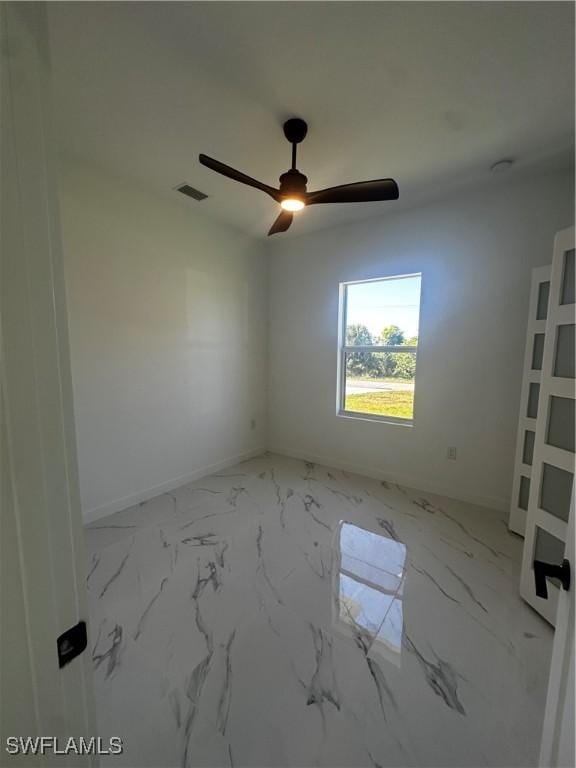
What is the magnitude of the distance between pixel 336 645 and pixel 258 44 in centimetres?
281

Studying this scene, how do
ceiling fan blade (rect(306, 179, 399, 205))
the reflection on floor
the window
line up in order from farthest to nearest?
the window → ceiling fan blade (rect(306, 179, 399, 205)) → the reflection on floor

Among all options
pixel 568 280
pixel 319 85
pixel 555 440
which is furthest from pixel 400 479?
pixel 319 85

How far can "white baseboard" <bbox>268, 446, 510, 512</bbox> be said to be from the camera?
111 inches

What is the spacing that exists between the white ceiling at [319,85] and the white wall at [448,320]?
41 centimetres

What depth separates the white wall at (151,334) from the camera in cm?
246

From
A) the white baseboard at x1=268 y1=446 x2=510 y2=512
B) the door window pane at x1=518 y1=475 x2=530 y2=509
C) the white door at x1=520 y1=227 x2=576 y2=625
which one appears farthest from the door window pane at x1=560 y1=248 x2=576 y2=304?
the white baseboard at x1=268 y1=446 x2=510 y2=512

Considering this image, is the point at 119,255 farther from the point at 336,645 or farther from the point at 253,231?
the point at 336,645

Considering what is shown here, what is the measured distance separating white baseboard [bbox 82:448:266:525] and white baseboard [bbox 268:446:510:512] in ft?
2.09

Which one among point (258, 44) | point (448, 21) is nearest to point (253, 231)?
point (258, 44)

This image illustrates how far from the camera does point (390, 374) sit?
134 inches

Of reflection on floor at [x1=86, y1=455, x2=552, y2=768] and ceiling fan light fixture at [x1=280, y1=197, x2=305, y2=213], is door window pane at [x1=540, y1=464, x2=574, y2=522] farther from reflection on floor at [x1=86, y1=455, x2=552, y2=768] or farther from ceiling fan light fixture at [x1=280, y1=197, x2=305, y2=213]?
ceiling fan light fixture at [x1=280, y1=197, x2=305, y2=213]

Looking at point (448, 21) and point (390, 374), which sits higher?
point (448, 21)

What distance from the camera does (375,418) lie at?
3512 millimetres

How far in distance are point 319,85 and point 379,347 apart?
7.47 ft
